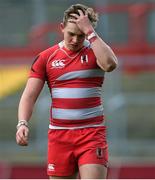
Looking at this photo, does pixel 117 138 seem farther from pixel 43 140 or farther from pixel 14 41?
pixel 14 41

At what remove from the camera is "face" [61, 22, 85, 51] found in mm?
7191

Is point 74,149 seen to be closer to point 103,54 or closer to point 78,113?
point 78,113

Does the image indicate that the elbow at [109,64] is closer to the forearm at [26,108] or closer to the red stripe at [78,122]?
the red stripe at [78,122]

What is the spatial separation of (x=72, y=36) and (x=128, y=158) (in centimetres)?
550

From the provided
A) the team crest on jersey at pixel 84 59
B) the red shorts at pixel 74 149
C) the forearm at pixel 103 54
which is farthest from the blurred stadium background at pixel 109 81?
the forearm at pixel 103 54

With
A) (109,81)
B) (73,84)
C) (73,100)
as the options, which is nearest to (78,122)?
(73,100)

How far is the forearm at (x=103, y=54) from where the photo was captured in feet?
23.5

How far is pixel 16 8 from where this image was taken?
1512 centimetres

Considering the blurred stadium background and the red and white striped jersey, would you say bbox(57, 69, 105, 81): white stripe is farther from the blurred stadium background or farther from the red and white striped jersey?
the blurred stadium background

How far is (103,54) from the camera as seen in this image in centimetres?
717

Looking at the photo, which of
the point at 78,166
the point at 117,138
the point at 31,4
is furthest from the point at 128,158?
the point at 78,166

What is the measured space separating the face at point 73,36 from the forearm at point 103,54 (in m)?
0.12

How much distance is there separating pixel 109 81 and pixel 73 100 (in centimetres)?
569

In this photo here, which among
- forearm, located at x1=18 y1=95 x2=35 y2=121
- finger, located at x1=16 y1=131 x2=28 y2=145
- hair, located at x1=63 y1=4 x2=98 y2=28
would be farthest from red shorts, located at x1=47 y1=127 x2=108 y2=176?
hair, located at x1=63 y1=4 x2=98 y2=28
